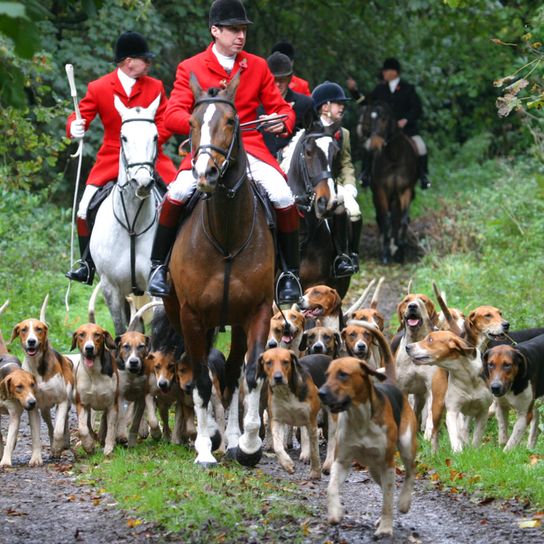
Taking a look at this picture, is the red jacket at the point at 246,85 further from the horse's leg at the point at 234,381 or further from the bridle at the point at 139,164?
the horse's leg at the point at 234,381

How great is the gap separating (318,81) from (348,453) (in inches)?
741

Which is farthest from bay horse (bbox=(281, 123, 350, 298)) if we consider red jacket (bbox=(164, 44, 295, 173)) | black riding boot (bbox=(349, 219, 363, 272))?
red jacket (bbox=(164, 44, 295, 173))

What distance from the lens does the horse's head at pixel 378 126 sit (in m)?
22.8

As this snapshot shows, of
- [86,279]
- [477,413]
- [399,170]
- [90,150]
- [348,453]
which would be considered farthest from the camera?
[399,170]

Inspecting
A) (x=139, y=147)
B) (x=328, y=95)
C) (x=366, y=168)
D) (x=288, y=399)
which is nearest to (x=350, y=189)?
(x=328, y=95)

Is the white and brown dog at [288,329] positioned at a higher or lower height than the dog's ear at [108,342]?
higher

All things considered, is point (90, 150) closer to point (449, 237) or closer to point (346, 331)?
point (449, 237)

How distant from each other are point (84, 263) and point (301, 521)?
4.62 metres

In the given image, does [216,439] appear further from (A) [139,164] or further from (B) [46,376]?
(A) [139,164]

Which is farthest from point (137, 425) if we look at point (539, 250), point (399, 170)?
point (399, 170)

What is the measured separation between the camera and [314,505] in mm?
8469

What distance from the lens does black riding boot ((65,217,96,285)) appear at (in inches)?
470

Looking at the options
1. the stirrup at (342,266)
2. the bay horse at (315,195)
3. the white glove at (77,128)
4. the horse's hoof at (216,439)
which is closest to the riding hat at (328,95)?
the bay horse at (315,195)

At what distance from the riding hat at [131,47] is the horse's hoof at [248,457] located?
4161 millimetres
